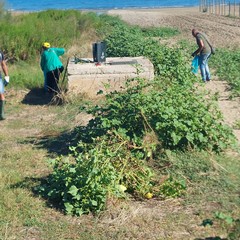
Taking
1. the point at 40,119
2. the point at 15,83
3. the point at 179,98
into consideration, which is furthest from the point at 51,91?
the point at 179,98

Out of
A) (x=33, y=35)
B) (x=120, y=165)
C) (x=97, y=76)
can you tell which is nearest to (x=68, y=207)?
(x=120, y=165)

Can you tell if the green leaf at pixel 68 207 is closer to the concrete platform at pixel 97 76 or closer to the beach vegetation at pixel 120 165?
the beach vegetation at pixel 120 165

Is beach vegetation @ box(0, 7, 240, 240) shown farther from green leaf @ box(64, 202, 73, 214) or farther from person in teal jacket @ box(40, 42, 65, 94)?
person in teal jacket @ box(40, 42, 65, 94)

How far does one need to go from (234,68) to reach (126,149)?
817cm

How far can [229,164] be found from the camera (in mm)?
7625

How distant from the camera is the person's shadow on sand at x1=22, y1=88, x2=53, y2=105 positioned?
1334 centimetres

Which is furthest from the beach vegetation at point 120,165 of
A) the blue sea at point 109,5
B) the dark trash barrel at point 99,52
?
the blue sea at point 109,5

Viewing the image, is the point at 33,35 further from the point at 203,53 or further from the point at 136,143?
the point at 136,143

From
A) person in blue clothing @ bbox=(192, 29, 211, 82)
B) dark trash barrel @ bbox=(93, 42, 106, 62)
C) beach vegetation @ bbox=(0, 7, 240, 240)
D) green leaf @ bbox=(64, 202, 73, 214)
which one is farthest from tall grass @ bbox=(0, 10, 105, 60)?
green leaf @ bbox=(64, 202, 73, 214)

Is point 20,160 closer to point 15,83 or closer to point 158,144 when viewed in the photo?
point 158,144

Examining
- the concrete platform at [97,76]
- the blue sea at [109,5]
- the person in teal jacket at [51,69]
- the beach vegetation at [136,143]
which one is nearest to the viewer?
the beach vegetation at [136,143]

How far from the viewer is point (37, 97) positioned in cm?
1381

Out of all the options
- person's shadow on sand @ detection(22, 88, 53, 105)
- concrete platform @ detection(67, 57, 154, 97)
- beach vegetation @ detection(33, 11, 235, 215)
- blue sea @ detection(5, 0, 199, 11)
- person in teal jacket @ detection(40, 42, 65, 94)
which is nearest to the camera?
beach vegetation @ detection(33, 11, 235, 215)

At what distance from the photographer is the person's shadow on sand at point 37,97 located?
13.3m
